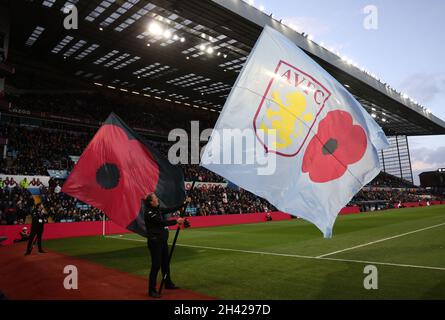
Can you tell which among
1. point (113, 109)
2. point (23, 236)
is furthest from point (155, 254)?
point (113, 109)

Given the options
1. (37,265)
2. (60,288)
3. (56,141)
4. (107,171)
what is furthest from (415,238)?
(56,141)

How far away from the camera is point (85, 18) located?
75.3 feet

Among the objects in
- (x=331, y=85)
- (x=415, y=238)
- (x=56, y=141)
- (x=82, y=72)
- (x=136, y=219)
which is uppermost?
(x=82, y=72)

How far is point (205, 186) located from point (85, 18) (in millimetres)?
19371

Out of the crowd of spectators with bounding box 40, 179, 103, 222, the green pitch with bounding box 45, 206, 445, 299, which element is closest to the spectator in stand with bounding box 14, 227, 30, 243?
the green pitch with bounding box 45, 206, 445, 299

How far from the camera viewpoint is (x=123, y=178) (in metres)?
9.70

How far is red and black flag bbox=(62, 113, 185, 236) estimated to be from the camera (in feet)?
30.7

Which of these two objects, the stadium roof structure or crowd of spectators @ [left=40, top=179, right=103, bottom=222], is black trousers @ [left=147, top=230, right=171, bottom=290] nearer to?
crowd of spectators @ [left=40, top=179, right=103, bottom=222]

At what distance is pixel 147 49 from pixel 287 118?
25.8 meters

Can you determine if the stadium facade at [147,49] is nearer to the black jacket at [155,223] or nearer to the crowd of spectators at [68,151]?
the crowd of spectators at [68,151]

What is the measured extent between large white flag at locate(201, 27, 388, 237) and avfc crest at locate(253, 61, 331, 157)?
0.6 inches

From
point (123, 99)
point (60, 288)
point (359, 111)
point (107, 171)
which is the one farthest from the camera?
point (123, 99)

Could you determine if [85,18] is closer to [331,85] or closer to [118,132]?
[118,132]

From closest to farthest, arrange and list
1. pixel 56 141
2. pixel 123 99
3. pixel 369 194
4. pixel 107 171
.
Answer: pixel 107 171, pixel 56 141, pixel 123 99, pixel 369 194
